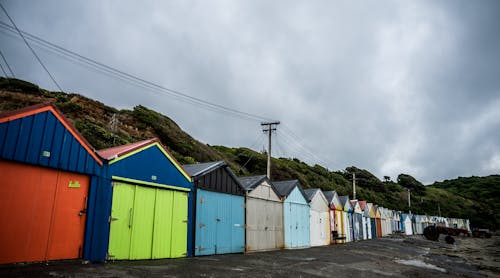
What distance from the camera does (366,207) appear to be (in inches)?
1515

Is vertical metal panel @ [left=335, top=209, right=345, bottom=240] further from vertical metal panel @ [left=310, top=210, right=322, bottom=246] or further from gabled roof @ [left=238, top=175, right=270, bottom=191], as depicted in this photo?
gabled roof @ [left=238, top=175, right=270, bottom=191]

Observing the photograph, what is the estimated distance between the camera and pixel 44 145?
26.1 ft

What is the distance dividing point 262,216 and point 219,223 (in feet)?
12.9

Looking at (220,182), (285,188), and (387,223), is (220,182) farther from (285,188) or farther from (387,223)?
(387,223)

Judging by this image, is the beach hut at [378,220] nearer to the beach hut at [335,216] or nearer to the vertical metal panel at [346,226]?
the vertical metal panel at [346,226]

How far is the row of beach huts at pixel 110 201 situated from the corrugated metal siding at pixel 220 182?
0.15ft

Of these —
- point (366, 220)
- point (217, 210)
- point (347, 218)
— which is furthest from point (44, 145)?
point (366, 220)

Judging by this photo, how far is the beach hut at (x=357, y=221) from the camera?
1278 inches

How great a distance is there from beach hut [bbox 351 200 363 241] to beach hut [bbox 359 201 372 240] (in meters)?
1.45

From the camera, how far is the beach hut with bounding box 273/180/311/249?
1967 cm

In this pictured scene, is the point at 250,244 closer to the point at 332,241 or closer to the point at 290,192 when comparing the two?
the point at 290,192

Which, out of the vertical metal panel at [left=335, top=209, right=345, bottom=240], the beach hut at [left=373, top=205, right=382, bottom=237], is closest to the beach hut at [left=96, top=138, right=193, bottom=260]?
the vertical metal panel at [left=335, top=209, right=345, bottom=240]

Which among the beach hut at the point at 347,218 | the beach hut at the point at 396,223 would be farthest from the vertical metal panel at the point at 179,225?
the beach hut at the point at 396,223

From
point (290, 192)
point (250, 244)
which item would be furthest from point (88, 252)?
point (290, 192)
